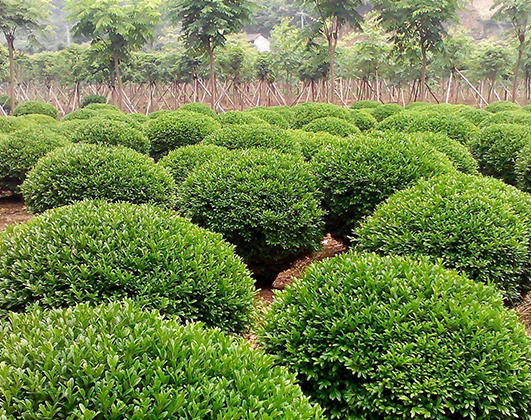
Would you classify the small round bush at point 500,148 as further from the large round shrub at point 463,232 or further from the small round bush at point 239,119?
the small round bush at point 239,119

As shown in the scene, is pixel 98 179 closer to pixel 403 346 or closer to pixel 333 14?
pixel 403 346

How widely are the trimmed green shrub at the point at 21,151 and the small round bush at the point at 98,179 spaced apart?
125 inches

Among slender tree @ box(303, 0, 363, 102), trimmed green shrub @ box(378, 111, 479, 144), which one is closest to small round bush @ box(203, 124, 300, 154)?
trimmed green shrub @ box(378, 111, 479, 144)

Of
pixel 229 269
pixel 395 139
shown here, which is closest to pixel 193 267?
pixel 229 269

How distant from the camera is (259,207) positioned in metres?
4.85

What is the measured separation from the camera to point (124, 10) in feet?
72.5

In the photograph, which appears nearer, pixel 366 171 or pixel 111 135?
pixel 366 171

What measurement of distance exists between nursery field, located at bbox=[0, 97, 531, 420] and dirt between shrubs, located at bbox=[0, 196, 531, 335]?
0.05 meters

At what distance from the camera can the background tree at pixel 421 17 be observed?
2113 cm

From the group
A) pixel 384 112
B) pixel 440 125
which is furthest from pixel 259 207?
pixel 384 112

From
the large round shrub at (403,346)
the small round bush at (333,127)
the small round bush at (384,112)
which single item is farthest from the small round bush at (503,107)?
the large round shrub at (403,346)

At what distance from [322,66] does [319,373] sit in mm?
25668

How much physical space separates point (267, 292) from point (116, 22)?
20475mm

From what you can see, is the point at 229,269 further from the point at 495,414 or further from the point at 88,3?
the point at 88,3
